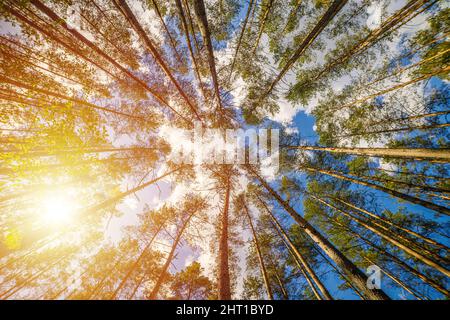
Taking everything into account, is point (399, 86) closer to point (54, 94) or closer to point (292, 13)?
point (292, 13)

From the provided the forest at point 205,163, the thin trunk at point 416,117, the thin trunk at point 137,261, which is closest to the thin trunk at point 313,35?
the forest at point 205,163

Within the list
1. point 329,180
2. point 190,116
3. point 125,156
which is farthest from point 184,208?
point 329,180

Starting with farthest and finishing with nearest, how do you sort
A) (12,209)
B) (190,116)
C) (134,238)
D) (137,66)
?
1. (190,116)
2. (134,238)
3. (137,66)
4. (12,209)

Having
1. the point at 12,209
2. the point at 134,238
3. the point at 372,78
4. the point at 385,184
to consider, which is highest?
the point at 372,78

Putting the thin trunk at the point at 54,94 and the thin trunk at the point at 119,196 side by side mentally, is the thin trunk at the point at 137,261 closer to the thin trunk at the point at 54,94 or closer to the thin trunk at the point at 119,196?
the thin trunk at the point at 119,196

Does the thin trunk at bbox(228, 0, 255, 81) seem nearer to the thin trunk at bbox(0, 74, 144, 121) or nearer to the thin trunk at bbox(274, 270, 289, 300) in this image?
the thin trunk at bbox(0, 74, 144, 121)

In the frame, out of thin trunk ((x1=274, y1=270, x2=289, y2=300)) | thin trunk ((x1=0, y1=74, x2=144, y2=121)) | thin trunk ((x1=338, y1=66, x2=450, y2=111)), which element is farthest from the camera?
thin trunk ((x1=274, y1=270, x2=289, y2=300))

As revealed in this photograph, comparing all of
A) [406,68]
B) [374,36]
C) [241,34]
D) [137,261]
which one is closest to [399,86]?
[406,68]

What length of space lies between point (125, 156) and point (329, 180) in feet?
42.0

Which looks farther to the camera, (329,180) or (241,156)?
(241,156)

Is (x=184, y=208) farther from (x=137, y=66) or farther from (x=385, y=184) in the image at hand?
(x=385, y=184)

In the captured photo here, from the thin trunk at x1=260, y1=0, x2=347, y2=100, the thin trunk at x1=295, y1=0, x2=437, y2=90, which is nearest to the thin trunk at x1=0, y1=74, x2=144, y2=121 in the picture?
the thin trunk at x1=260, y1=0, x2=347, y2=100

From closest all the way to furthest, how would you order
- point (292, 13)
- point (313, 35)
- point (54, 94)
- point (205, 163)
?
point (313, 35) < point (292, 13) < point (54, 94) < point (205, 163)

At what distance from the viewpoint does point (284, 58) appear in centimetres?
800
